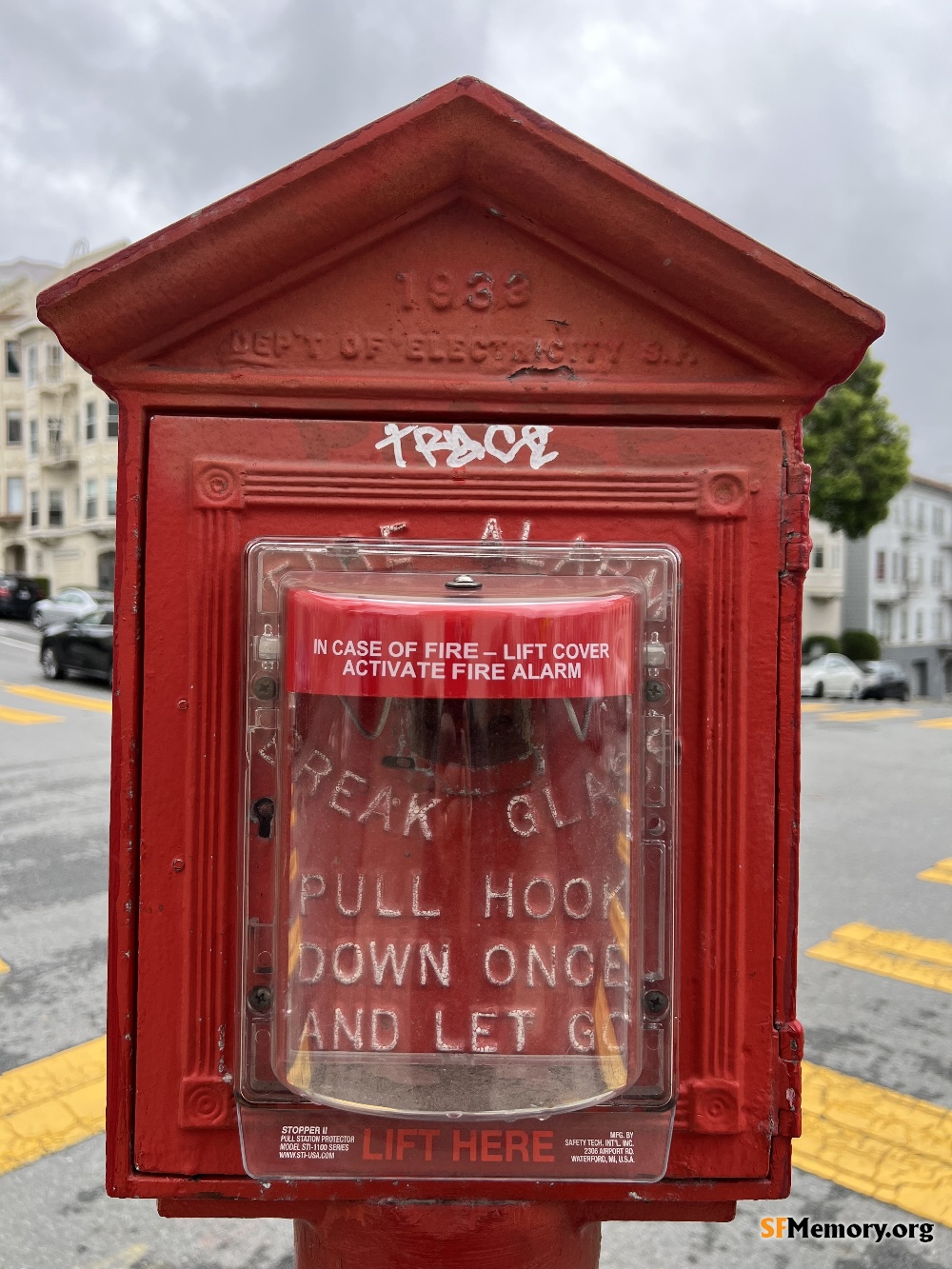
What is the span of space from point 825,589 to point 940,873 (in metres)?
28.2

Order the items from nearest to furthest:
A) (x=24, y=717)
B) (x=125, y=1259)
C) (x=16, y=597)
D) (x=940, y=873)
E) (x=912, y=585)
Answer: (x=125, y=1259)
(x=940, y=873)
(x=24, y=717)
(x=16, y=597)
(x=912, y=585)

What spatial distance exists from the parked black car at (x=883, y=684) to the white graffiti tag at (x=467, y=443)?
2241 cm

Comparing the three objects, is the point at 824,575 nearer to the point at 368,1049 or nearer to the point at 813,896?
the point at 813,896

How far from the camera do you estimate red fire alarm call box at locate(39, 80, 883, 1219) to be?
118cm

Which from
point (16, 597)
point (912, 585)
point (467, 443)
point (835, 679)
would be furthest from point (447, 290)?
point (912, 585)

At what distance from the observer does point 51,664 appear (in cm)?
1323

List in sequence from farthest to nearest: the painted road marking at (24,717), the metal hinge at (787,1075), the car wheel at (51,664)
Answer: the car wheel at (51,664) < the painted road marking at (24,717) < the metal hinge at (787,1075)

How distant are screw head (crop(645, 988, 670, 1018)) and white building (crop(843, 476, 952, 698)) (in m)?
33.9

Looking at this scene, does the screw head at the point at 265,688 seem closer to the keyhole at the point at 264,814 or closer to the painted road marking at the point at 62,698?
the keyhole at the point at 264,814

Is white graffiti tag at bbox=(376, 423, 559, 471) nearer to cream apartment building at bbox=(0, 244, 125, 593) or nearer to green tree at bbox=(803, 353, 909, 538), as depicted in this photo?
green tree at bbox=(803, 353, 909, 538)

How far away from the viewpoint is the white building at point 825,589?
32.0 metres

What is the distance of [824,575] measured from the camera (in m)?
32.3

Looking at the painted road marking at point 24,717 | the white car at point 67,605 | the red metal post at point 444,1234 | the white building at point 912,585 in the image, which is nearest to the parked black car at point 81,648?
the painted road marking at point 24,717

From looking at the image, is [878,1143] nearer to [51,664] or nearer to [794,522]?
[794,522]
